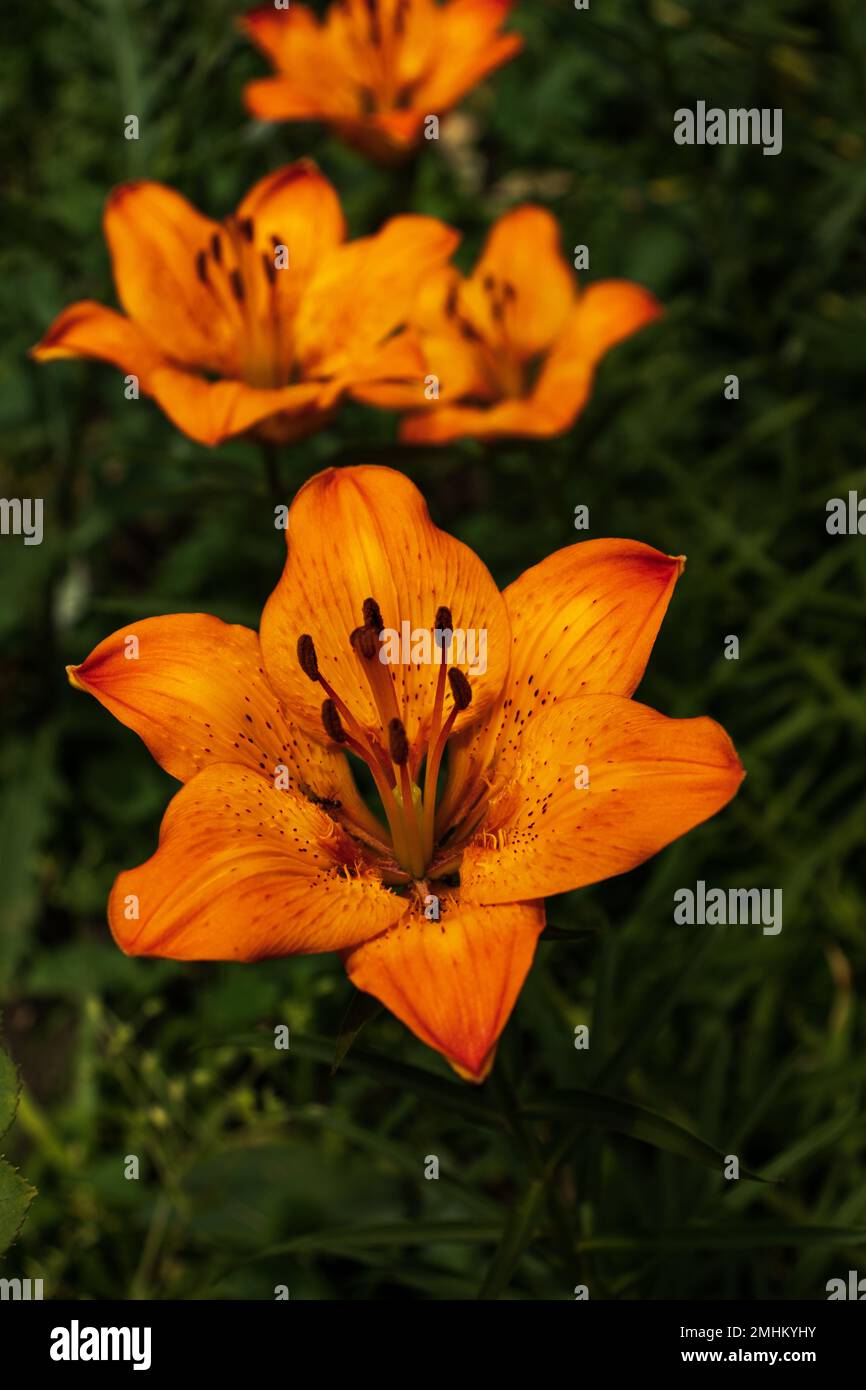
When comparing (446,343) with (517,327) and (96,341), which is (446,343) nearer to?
(517,327)

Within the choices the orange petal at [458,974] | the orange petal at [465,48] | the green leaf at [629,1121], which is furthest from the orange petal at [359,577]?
the orange petal at [465,48]

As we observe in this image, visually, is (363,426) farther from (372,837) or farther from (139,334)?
(372,837)

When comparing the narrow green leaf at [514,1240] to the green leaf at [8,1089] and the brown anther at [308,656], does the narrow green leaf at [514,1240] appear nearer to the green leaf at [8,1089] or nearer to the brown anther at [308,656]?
the green leaf at [8,1089]

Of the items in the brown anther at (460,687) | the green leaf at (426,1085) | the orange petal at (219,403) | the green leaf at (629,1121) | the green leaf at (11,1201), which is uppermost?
the orange petal at (219,403)

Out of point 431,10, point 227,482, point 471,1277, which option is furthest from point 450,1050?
point 431,10

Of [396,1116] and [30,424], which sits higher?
[30,424]

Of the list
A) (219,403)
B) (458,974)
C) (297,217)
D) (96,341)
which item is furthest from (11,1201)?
(297,217)
